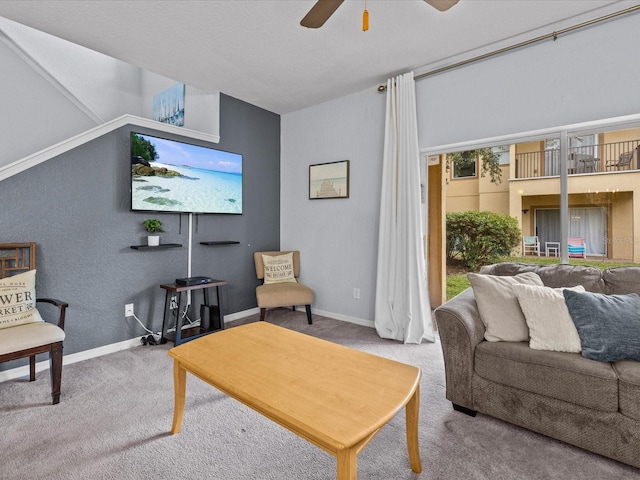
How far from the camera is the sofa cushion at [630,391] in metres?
1.44

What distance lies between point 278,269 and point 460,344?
241 centimetres

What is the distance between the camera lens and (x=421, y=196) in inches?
127

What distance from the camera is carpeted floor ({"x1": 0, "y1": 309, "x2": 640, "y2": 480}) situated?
1475 millimetres

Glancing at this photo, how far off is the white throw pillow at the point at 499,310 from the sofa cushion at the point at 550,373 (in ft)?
0.18

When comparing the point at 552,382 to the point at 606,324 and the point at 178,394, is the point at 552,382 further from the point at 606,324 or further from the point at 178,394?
the point at 178,394

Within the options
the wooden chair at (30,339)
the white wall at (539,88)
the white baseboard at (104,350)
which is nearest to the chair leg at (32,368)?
the wooden chair at (30,339)

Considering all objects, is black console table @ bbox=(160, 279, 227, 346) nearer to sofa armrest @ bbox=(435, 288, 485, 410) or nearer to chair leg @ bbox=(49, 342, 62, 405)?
chair leg @ bbox=(49, 342, 62, 405)

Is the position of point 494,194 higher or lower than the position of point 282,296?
higher

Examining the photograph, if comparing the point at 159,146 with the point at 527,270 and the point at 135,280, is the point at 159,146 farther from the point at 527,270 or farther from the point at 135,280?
the point at 527,270

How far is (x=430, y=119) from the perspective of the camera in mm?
3150

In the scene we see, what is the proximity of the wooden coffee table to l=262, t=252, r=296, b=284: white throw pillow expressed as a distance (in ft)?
Answer: 6.06

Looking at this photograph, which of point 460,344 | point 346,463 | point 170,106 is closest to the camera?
point 346,463

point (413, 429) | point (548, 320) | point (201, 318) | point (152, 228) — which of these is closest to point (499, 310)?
point (548, 320)

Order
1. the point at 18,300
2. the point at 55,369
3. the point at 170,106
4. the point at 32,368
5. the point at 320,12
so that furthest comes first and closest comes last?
the point at 170,106, the point at 32,368, the point at 18,300, the point at 55,369, the point at 320,12
